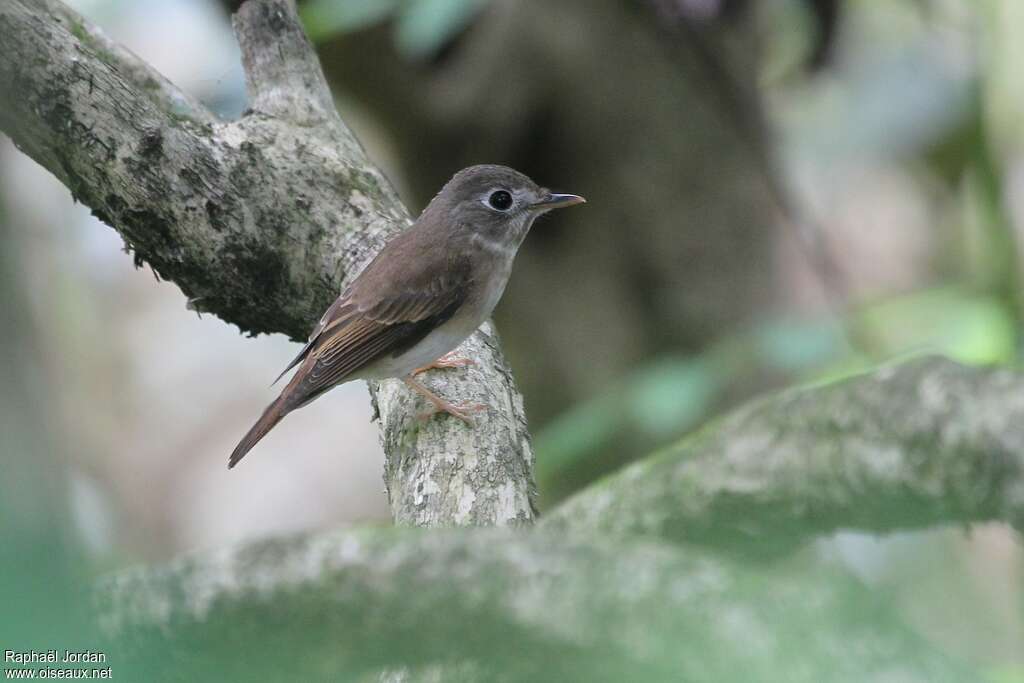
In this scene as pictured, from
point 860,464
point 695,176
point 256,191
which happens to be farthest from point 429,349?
point 695,176

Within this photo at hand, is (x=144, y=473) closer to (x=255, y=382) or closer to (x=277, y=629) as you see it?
(x=255, y=382)

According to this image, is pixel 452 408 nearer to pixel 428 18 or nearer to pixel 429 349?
pixel 429 349

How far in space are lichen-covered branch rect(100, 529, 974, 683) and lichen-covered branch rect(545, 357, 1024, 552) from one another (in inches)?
6.4

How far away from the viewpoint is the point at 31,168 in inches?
460

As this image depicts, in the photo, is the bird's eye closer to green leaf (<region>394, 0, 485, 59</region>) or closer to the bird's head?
the bird's head

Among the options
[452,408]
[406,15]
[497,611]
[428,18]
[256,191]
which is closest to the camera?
[497,611]

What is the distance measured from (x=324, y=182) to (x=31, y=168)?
29.1ft

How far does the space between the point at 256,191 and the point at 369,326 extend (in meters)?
0.60

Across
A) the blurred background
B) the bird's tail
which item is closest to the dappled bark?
the blurred background

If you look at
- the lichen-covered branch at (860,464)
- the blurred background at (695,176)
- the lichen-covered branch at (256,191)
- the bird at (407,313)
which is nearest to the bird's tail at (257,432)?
the bird at (407,313)

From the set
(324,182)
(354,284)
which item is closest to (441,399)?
(354,284)

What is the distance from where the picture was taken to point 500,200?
488cm

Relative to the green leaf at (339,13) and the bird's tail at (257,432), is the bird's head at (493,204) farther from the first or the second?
the bird's tail at (257,432)

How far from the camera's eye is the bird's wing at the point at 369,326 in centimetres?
391
